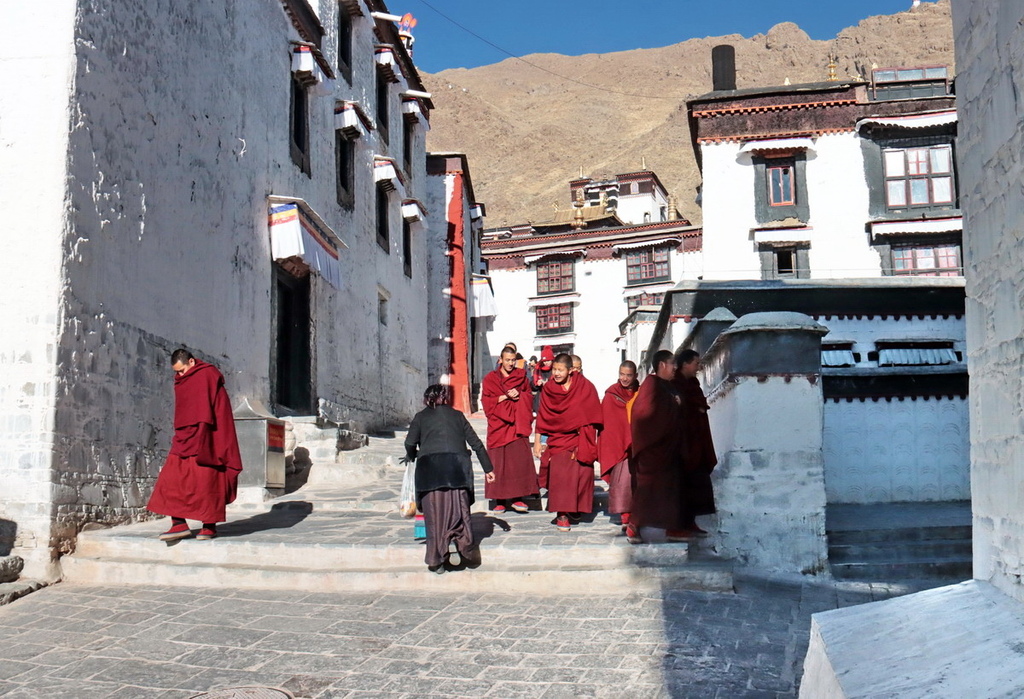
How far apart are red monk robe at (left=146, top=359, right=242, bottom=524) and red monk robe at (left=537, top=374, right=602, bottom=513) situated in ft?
8.03

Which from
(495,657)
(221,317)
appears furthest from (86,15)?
(495,657)

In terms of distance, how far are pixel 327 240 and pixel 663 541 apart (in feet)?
25.8

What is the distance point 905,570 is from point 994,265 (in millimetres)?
4321

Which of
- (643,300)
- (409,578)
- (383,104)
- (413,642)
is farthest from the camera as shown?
(643,300)

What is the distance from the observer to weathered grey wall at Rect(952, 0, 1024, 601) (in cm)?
253

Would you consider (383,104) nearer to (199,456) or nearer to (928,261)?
(928,261)

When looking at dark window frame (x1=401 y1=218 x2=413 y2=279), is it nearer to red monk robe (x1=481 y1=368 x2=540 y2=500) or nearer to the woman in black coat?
red monk robe (x1=481 y1=368 x2=540 y2=500)

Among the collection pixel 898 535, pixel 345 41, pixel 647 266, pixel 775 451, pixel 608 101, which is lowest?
pixel 898 535

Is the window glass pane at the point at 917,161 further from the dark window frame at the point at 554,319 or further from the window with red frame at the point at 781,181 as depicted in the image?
the dark window frame at the point at 554,319

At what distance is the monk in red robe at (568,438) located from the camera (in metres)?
7.49

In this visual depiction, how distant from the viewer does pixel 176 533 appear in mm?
6805

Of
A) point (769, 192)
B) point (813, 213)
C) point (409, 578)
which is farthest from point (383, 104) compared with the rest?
point (409, 578)

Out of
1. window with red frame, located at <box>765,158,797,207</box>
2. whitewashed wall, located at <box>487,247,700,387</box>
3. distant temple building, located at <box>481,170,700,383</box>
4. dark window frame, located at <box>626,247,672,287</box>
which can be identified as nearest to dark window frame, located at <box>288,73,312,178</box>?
window with red frame, located at <box>765,158,797,207</box>

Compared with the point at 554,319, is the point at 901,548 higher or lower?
lower
